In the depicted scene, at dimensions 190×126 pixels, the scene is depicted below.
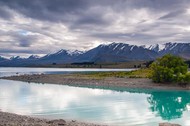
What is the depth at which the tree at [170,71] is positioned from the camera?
313ft

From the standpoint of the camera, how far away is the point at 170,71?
316ft

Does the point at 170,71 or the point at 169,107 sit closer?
the point at 169,107

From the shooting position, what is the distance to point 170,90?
90.3m

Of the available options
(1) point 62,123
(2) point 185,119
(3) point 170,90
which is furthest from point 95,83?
(1) point 62,123

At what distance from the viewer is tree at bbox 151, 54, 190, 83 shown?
95375 millimetres

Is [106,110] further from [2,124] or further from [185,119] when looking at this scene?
[2,124]

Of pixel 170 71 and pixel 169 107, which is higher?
pixel 170 71

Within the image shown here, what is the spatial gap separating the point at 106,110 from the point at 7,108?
16.8 metres

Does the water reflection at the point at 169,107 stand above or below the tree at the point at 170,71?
below

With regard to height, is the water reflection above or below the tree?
below

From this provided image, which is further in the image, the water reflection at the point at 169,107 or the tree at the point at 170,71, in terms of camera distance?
the tree at the point at 170,71

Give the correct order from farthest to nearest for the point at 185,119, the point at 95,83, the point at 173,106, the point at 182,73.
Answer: the point at 95,83 < the point at 182,73 < the point at 173,106 < the point at 185,119

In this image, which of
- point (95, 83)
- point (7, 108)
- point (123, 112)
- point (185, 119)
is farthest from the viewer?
point (95, 83)

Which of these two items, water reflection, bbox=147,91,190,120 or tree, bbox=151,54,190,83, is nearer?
water reflection, bbox=147,91,190,120
